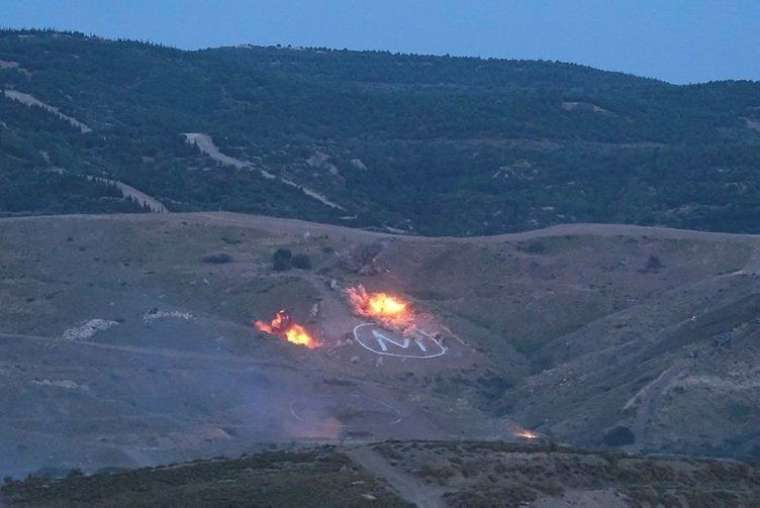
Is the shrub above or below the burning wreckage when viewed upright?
above

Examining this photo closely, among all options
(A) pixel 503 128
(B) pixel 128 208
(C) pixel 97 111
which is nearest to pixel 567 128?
(A) pixel 503 128

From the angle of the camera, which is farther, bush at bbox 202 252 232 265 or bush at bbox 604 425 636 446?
bush at bbox 202 252 232 265

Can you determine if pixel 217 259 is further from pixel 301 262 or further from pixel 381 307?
pixel 381 307

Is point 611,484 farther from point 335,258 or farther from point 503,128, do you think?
point 503,128

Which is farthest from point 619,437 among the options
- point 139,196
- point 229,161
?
point 229,161

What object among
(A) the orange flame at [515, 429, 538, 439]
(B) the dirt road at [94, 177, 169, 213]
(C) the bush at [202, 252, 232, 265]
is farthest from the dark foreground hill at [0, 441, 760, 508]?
(B) the dirt road at [94, 177, 169, 213]

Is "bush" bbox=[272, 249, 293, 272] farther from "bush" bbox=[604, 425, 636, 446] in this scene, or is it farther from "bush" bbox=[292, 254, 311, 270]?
"bush" bbox=[604, 425, 636, 446]
